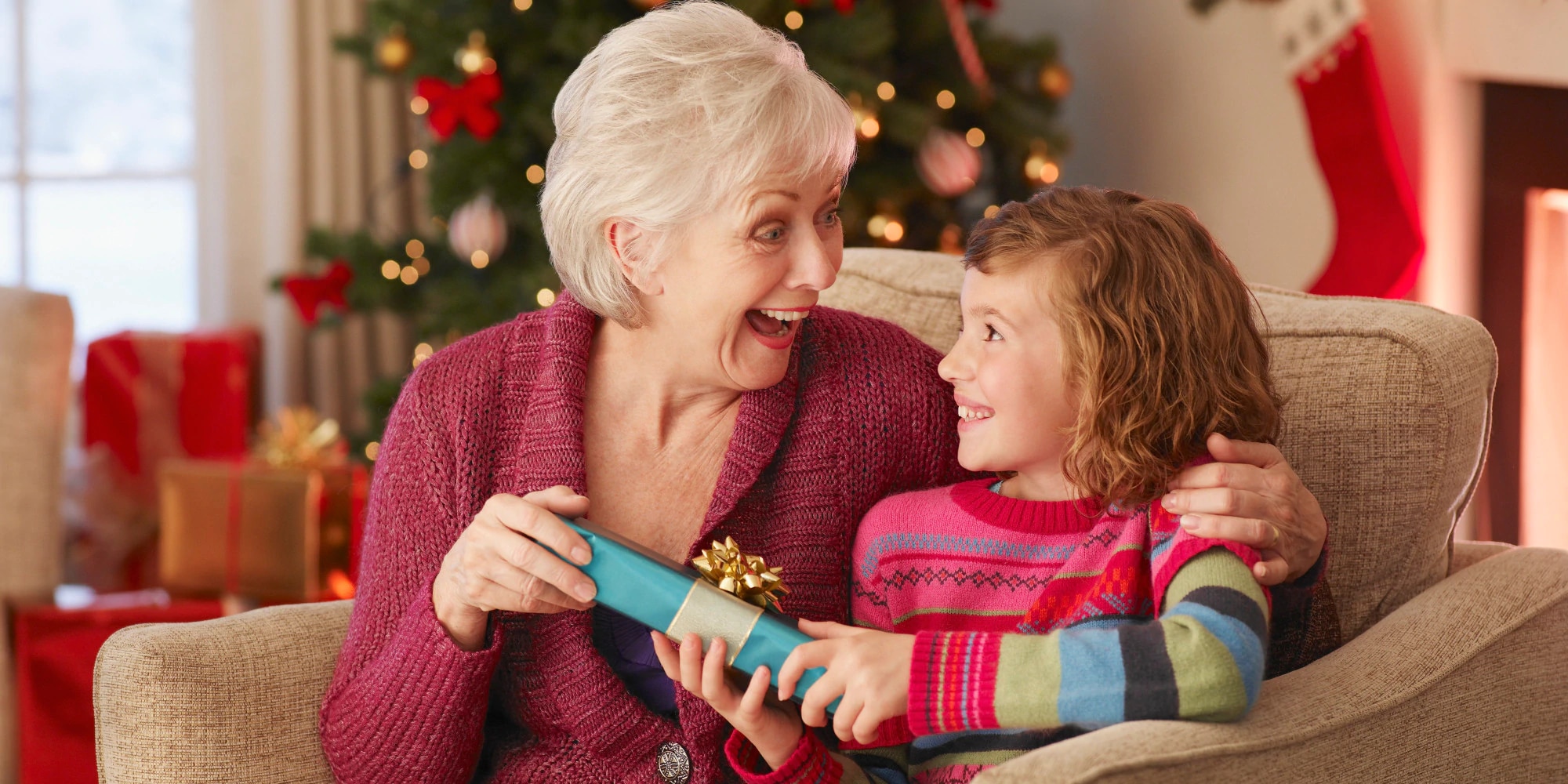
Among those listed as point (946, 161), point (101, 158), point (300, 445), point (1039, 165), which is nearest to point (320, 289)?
point (300, 445)

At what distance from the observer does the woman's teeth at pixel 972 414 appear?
1232mm

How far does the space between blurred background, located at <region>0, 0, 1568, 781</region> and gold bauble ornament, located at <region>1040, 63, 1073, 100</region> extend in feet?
0.04

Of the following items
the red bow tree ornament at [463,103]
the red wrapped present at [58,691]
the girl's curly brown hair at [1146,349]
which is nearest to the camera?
the girl's curly brown hair at [1146,349]

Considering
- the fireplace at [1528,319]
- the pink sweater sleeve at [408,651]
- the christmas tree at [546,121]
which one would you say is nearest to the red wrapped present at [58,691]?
the christmas tree at [546,121]

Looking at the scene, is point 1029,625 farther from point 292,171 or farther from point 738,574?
point 292,171

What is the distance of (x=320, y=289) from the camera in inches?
115

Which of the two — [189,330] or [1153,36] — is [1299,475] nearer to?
[1153,36]

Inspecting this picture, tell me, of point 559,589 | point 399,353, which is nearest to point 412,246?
point 399,353

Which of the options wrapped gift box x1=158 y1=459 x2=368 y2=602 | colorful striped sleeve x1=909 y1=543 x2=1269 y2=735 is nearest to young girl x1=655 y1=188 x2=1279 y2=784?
colorful striped sleeve x1=909 y1=543 x2=1269 y2=735

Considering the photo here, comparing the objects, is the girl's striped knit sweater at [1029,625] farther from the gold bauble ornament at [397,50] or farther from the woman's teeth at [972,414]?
the gold bauble ornament at [397,50]

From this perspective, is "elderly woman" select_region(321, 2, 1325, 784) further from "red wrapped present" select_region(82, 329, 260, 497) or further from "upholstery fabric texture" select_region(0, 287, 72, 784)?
"red wrapped present" select_region(82, 329, 260, 497)

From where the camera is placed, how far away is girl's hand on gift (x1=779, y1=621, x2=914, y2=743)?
1.00 metres

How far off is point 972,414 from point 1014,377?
0.08 m

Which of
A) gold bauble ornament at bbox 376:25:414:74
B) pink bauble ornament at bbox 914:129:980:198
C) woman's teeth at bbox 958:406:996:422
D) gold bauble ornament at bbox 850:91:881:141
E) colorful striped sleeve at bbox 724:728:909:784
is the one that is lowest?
colorful striped sleeve at bbox 724:728:909:784
